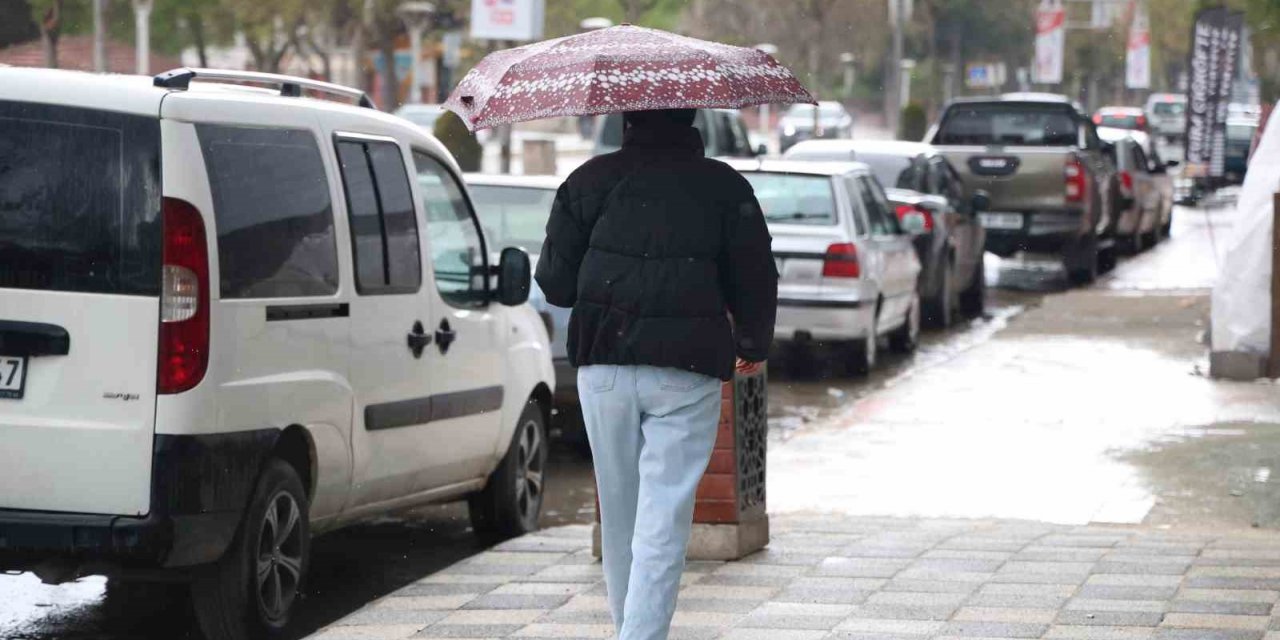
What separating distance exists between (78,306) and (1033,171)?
55.5 feet

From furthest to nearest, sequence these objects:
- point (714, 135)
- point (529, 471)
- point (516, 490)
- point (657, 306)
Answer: point (714, 135), point (529, 471), point (516, 490), point (657, 306)

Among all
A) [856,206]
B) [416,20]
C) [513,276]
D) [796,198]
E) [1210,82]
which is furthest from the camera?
[416,20]

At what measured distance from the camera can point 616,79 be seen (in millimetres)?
5301

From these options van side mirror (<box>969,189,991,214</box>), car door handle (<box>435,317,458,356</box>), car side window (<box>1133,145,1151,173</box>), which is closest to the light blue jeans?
car door handle (<box>435,317,458,356</box>)

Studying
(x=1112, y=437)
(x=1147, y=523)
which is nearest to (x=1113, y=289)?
(x=1112, y=437)

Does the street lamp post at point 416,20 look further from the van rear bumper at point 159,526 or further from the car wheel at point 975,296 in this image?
the van rear bumper at point 159,526

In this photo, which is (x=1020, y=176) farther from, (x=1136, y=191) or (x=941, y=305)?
(x=1136, y=191)

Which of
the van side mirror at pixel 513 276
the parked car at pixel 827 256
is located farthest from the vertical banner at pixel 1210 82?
the van side mirror at pixel 513 276

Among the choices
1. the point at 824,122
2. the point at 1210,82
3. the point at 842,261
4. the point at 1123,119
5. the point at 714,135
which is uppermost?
the point at 1210,82

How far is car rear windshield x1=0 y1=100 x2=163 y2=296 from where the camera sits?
6.11 meters

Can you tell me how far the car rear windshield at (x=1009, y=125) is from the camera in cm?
2316

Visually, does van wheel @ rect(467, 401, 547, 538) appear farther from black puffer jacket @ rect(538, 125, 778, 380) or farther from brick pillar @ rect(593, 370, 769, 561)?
black puffer jacket @ rect(538, 125, 778, 380)

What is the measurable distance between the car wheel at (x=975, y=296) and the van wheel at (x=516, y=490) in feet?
37.8

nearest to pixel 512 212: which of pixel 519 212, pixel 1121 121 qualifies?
pixel 519 212
